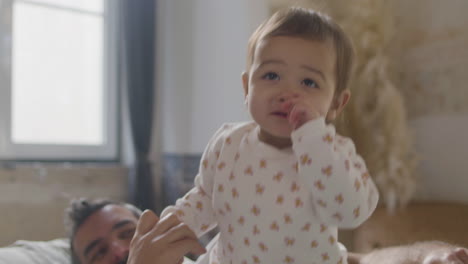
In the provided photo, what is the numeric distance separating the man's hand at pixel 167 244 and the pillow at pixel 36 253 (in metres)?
0.63

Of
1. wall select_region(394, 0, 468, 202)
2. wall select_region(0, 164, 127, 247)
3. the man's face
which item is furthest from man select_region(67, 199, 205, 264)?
wall select_region(394, 0, 468, 202)

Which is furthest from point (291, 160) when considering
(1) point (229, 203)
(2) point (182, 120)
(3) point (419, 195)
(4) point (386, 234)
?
(2) point (182, 120)

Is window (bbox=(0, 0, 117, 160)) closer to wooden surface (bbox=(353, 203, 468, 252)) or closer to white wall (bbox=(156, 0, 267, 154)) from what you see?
white wall (bbox=(156, 0, 267, 154))

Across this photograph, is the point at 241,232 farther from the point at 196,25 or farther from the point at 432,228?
the point at 196,25

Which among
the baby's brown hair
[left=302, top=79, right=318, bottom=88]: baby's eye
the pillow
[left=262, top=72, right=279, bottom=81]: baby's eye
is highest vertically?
the baby's brown hair

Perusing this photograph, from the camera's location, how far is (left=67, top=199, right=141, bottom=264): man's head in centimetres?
126

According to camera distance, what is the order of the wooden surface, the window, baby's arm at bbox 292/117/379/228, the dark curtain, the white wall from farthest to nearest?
1. the dark curtain
2. the white wall
3. the window
4. the wooden surface
5. baby's arm at bbox 292/117/379/228

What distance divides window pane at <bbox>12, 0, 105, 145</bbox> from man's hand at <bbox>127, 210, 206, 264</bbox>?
5.63 feet

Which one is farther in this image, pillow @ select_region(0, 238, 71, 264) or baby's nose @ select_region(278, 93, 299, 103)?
pillow @ select_region(0, 238, 71, 264)

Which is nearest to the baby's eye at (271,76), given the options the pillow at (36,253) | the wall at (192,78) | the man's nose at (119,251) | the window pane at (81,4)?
the man's nose at (119,251)

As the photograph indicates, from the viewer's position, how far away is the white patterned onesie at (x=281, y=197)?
2.12ft

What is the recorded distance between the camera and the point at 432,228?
161 cm

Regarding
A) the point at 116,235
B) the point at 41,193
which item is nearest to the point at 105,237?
the point at 116,235

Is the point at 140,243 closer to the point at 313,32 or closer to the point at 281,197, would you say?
the point at 281,197
